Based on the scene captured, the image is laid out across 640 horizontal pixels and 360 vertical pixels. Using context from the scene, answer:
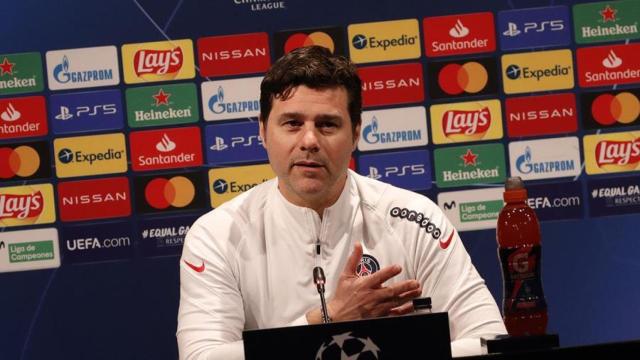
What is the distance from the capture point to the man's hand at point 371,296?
1.84 metres

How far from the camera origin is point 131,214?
3.38 m

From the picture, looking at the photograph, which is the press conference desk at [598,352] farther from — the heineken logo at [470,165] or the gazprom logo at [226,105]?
the gazprom logo at [226,105]

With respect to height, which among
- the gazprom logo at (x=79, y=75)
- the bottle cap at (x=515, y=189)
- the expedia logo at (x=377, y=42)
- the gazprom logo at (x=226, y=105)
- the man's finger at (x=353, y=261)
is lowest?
the man's finger at (x=353, y=261)

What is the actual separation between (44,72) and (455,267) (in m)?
2.02

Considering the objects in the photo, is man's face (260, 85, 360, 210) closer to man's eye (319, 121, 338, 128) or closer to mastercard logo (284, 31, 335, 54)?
man's eye (319, 121, 338, 128)

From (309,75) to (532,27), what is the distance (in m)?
1.57

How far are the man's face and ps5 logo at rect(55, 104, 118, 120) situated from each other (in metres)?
1.40

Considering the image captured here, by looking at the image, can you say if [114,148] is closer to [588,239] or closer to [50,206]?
[50,206]

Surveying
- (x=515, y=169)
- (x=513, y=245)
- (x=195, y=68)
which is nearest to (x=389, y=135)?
(x=515, y=169)

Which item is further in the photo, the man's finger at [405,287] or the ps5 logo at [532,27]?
the ps5 logo at [532,27]

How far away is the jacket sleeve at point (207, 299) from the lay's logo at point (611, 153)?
1.81 metres

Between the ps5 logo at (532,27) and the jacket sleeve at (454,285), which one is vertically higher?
the ps5 logo at (532,27)

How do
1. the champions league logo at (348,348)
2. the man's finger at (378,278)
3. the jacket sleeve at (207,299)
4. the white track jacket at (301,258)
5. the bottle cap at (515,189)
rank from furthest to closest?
the white track jacket at (301,258), the jacket sleeve at (207,299), the man's finger at (378,278), the bottle cap at (515,189), the champions league logo at (348,348)

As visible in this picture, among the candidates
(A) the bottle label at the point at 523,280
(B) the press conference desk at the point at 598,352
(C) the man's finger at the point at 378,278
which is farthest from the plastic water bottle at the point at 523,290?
(C) the man's finger at the point at 378,278
